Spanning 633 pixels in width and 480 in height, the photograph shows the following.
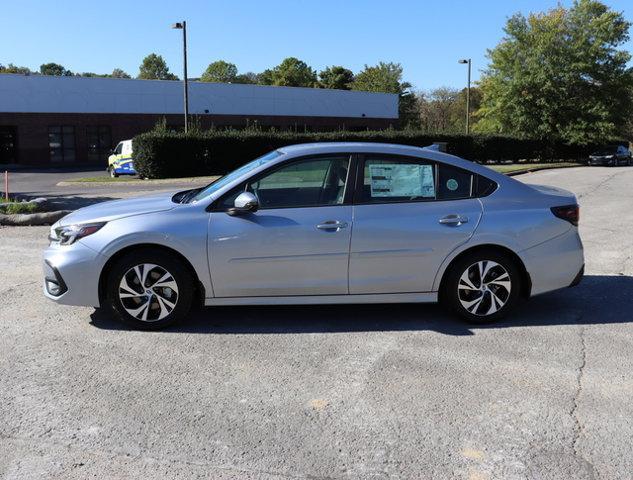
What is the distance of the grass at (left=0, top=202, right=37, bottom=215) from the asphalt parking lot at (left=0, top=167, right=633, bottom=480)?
630 centimetres

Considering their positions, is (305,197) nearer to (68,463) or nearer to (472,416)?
(472,416)

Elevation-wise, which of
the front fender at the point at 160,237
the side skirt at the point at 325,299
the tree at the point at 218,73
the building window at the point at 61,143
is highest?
the tree at the point at 218,73

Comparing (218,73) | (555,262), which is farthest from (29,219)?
(218,73)

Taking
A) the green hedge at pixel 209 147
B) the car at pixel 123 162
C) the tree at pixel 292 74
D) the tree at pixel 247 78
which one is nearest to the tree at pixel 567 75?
the green hedge at pixel 209 147

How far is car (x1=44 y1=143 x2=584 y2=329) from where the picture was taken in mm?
4969

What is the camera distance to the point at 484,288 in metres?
5.26

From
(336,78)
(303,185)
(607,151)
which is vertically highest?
(336,78)

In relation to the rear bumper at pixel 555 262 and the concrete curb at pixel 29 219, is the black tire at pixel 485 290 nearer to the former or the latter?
the rear bumper at pixel 555 262

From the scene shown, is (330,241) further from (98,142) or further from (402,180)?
(98,142)

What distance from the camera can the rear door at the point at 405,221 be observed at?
5070 millimetres

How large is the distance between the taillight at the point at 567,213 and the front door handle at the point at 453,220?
87 cm

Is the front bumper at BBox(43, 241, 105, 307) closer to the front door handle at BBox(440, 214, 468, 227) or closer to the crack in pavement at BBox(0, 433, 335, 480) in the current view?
the crack in pavement at BBox(0, 433, 335, 480)

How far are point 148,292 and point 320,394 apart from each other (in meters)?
1.90

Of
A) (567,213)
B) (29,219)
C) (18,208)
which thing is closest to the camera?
(567,213)
